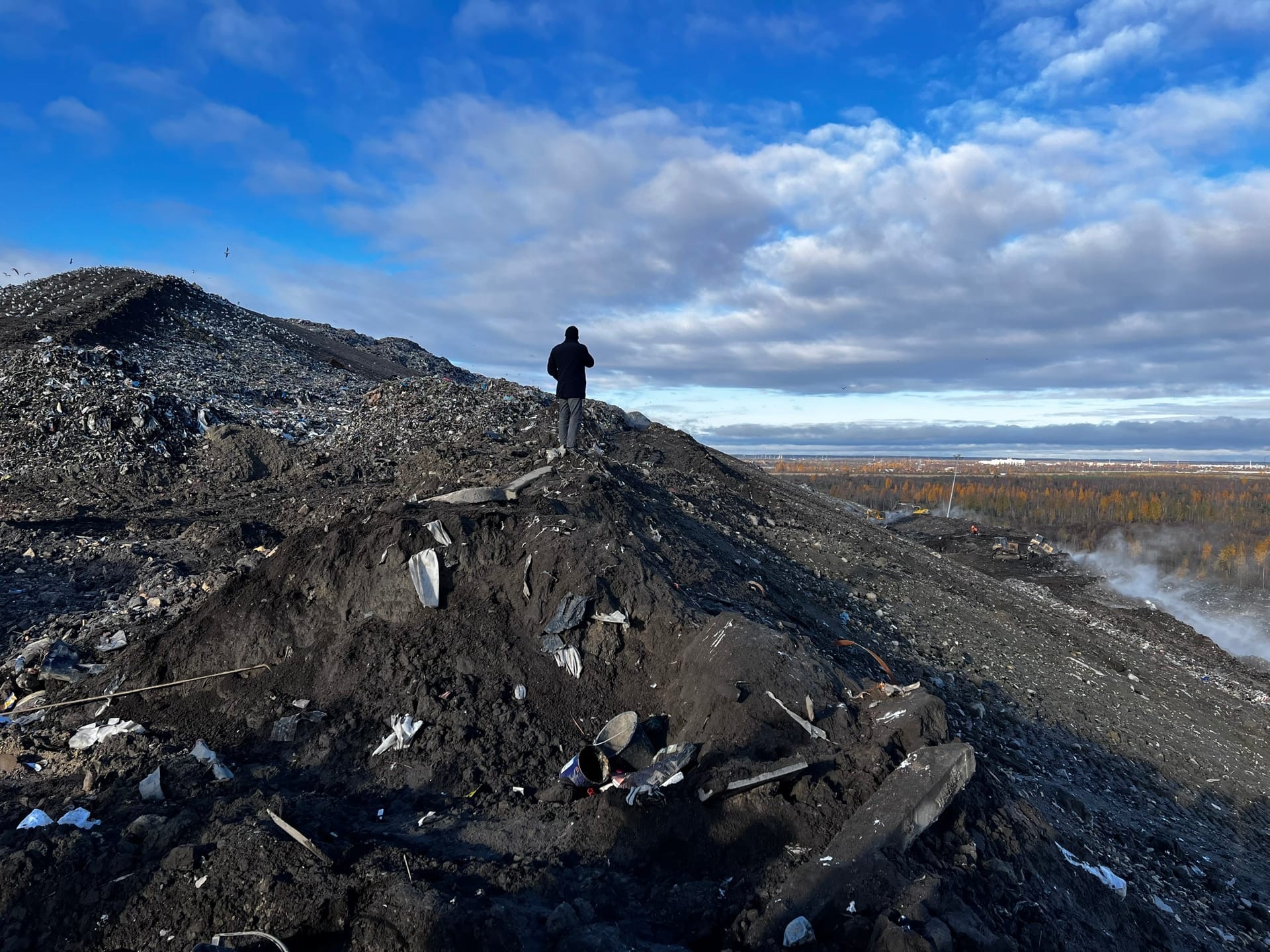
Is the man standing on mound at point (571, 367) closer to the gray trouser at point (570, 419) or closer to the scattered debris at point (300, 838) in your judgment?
the gray trouser at point (570, 419)

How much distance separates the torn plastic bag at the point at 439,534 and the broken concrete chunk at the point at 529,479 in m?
1.29

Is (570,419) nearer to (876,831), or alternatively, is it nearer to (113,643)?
(113,643)

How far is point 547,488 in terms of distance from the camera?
6.43 metres

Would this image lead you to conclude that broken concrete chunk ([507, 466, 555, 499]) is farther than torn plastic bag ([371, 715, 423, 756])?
Yes

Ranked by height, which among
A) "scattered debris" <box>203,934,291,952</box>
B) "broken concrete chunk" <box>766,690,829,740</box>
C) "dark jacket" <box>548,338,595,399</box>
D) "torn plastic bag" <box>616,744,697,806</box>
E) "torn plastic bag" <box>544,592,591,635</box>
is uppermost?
"dark jacket" <box>548,338,595,399</box>

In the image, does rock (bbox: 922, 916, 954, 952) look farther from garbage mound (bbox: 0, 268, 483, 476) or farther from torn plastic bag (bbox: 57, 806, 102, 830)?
garbage mound (bbox: 0, 268, 483, 476)

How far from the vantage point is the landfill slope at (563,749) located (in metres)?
2.78

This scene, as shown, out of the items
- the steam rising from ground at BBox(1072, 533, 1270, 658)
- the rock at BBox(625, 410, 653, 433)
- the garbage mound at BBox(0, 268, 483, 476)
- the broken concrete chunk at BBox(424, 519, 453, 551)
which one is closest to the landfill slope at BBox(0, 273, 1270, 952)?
the broken concrete chunk at BBox(424, 519, 453, 551)

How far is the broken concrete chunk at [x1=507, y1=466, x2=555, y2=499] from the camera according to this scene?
668cm

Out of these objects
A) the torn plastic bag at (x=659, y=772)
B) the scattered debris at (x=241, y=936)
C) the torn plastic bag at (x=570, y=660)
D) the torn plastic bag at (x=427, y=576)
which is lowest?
the scattered debris at (x=241, y=936)

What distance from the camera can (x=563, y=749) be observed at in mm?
4094

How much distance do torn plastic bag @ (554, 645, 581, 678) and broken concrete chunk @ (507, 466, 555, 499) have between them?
2.11 meters

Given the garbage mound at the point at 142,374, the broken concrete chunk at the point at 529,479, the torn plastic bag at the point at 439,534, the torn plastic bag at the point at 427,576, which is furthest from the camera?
the garbage mound at the point at 142,374

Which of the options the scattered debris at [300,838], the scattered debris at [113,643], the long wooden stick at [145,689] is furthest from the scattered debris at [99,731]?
the scattered debris at [300,838]
